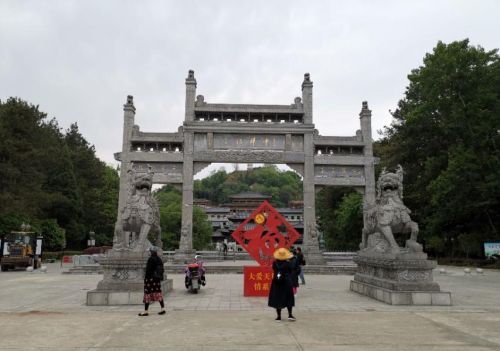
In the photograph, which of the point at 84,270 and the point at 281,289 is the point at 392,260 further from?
the point at 84,270

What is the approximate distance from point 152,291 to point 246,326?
2.23 meters

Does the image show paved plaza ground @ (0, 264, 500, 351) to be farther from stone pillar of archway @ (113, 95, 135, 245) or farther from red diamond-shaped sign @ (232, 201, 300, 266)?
stone pillar of archway @ (113, 95, 135, 245)

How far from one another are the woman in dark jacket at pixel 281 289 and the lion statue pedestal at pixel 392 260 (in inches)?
117

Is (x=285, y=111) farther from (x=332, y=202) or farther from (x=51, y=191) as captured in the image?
(x=51, y=191)

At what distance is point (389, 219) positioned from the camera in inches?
376

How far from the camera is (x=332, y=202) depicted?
3731 cm

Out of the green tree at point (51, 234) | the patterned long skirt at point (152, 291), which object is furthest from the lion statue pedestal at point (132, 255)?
the green tree at point (51, 234)

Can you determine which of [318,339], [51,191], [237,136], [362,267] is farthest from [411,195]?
[51,191]

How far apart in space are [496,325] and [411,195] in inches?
794

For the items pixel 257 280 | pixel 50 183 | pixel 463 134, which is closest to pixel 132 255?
pixel 257 280

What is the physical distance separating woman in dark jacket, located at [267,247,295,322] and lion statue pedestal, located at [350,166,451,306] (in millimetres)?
2961

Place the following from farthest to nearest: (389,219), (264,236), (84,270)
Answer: (84,270)
(264,236)
(389,219)

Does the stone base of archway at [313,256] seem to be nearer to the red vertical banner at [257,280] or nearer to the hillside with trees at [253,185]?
the red vertical banner at [257,280]

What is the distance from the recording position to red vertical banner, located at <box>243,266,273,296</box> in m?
10.2
